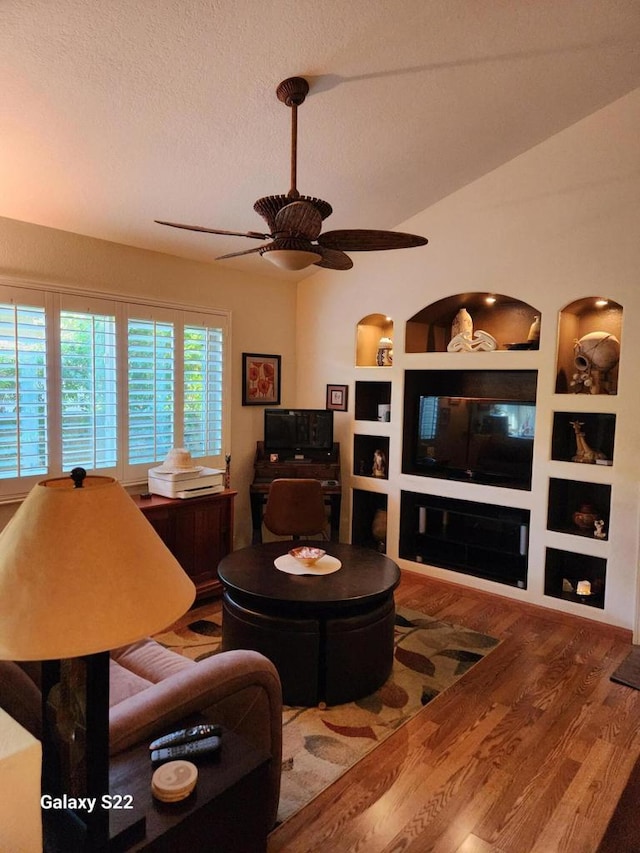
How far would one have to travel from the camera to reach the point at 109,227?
3729mm

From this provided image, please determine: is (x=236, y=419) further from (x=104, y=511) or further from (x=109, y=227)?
(x=104, y=511)

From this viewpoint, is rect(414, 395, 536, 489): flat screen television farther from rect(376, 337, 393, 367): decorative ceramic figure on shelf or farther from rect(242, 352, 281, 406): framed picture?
rect(242, 352, 281, 406): framed picture

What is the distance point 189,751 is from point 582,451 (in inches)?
131

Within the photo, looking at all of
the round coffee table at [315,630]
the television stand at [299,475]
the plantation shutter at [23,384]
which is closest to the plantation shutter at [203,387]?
the television stand at [299,475]

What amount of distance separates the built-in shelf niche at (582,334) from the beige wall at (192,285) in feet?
8.31

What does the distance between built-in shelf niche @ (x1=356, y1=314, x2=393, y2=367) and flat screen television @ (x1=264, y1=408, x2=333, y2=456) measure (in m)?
0.64

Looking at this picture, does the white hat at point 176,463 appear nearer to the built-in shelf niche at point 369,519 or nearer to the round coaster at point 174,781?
the built-in shelf niche at point 369,519

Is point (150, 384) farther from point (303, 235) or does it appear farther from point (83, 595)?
point (83, 595)

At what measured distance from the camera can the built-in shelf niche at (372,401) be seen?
5053 millimetres

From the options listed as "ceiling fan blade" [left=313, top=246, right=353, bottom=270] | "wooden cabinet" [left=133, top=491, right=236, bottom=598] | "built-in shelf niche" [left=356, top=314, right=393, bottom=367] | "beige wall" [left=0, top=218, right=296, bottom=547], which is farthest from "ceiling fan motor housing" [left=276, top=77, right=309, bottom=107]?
"wooden cabinet" [left=133, top=491, right=236, bottom=598]

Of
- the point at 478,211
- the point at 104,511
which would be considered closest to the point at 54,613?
the point at 104,511

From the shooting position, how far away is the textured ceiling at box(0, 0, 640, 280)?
2.24 m

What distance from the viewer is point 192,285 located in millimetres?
4492

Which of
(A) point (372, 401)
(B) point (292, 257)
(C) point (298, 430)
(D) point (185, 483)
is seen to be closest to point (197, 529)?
(D) point (185, 483)
